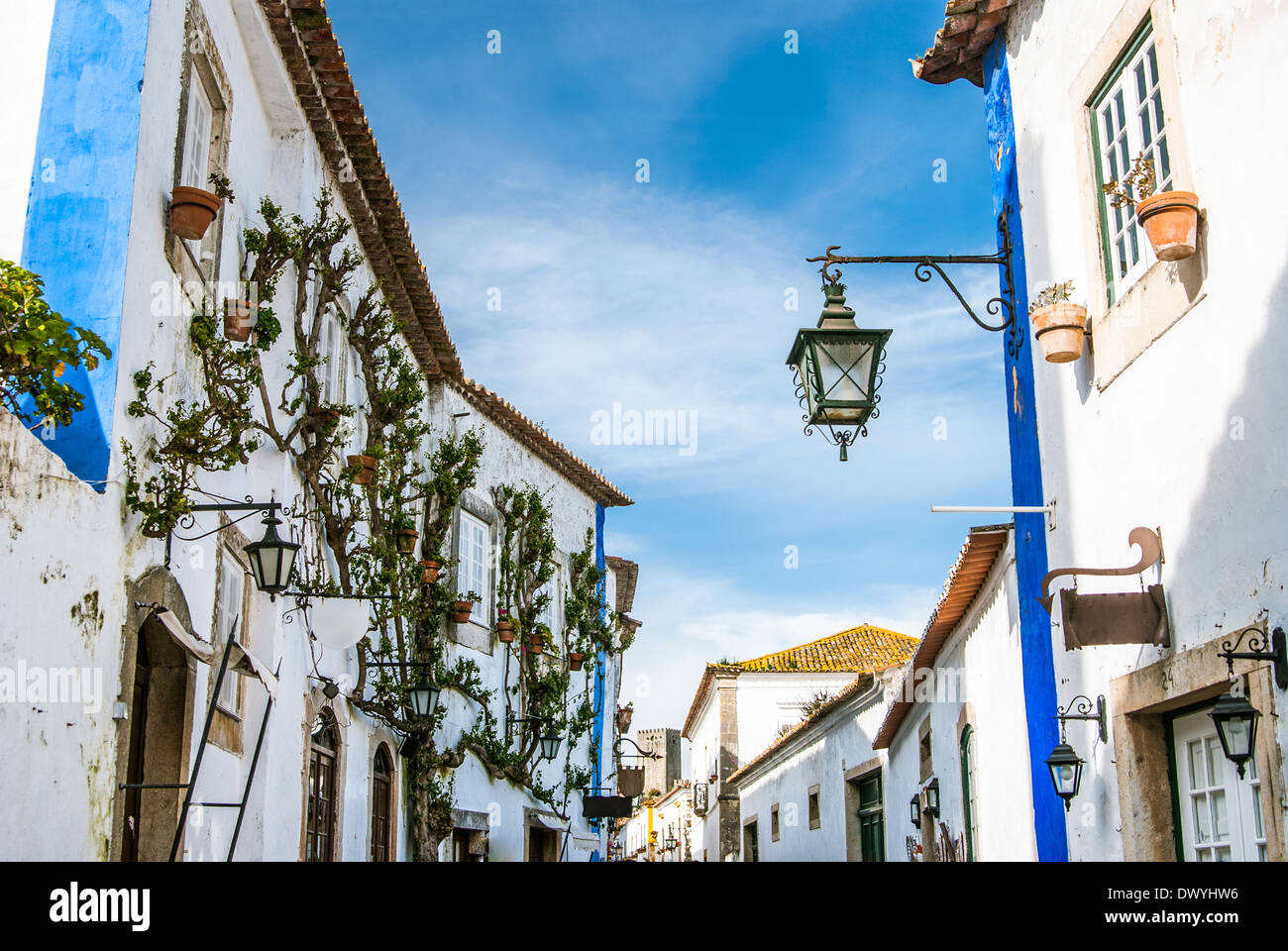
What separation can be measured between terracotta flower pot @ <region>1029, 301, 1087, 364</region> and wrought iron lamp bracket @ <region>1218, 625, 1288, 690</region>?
81.9 inches

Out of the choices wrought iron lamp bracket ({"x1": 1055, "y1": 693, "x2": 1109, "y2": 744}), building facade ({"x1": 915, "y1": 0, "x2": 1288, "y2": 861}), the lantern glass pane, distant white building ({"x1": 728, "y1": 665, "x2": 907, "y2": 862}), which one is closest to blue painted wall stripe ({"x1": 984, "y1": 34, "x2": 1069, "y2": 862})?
building facade ({"x1": 915, "y1": 0, "x2": 1288, "y2": 861})

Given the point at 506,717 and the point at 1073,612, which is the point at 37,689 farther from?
the point at 506,717

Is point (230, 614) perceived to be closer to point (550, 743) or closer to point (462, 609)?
point (462, 609)

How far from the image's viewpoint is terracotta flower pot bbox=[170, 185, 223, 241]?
275 inches

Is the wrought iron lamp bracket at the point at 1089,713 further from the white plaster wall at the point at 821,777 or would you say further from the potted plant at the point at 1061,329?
the white plaster wall at the point at 821,777

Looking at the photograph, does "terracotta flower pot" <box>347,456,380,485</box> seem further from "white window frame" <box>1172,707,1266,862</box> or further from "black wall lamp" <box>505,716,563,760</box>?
"white window frame" <box>1172,707,1266,862</box>

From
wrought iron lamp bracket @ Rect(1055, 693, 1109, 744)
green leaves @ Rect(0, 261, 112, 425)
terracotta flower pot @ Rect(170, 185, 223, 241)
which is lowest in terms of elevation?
wrought iron lamp bracket @ Rect(1055, 693, 1109, 744)

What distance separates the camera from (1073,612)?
5887 mm

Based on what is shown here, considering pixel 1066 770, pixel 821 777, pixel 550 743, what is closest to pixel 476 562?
pixel 550 743

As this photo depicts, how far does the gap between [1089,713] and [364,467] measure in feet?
21.7

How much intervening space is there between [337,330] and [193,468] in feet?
16.7

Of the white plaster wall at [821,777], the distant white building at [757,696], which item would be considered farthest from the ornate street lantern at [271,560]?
the distant white building at [757,696]

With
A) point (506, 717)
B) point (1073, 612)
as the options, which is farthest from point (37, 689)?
point (506, 717)

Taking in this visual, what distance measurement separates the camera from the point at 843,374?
21.2 ft
